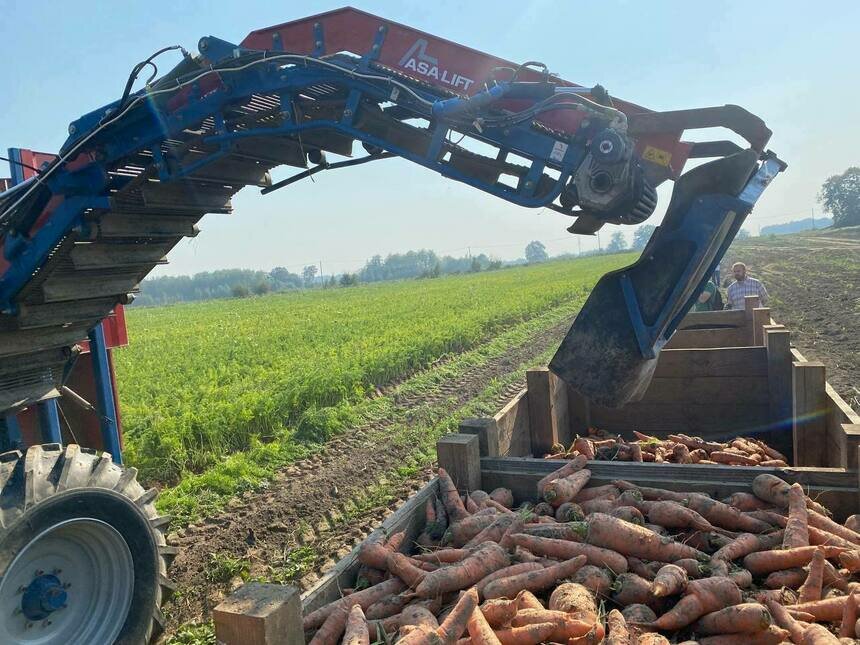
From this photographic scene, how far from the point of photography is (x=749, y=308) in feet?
25.6

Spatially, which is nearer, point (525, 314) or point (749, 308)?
point (749, 308)

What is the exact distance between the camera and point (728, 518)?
123 inches

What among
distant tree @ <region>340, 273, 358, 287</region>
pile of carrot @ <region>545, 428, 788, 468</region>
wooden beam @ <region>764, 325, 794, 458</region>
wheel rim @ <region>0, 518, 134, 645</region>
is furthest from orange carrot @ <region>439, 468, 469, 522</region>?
distant tree @ <region>340, 273, 358, 287</region>

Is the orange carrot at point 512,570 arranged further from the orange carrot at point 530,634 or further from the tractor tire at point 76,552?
the tractor tire at point 76,552

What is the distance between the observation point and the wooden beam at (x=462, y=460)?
3.72 metres

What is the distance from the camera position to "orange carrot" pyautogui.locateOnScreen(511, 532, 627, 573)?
2.82 m

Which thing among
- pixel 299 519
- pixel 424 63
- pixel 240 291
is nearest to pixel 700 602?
pixel 424 63

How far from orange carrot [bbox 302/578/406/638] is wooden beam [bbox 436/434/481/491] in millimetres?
938

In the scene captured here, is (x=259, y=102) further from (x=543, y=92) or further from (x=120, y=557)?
(x=120, y=557)

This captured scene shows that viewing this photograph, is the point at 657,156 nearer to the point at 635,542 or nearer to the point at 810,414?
the point at 635,542

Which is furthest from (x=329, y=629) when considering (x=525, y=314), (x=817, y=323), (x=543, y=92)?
(x=525, y=314)

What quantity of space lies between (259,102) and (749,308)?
6502mm

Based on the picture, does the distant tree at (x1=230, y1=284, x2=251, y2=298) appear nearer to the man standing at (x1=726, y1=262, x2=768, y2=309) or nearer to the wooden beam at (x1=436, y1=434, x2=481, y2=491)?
the man standing at (x1=726, y1=262, x2=768, y2=309)

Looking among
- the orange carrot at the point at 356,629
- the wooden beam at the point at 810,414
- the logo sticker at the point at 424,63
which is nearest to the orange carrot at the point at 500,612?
the orange carrot at the point at 356,629
